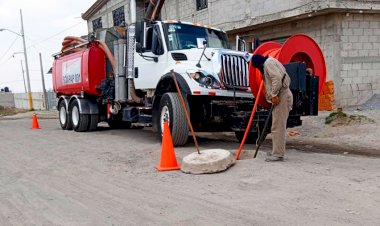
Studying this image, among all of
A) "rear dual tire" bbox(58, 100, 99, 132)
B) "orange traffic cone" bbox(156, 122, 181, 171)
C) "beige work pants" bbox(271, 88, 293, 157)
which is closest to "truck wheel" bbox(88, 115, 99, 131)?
"rear dual tire" bbox(58, 100, 99, 132)

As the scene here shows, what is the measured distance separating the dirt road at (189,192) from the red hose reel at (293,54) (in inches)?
54.6

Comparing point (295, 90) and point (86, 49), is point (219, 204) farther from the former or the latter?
point (86, 49)

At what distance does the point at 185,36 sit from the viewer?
10.1 meters

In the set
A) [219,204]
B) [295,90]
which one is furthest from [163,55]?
[219,204]

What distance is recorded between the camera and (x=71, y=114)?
14.8 metres

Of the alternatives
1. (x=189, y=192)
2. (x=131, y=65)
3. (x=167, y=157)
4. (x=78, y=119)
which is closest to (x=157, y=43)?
(x=131, y=65)

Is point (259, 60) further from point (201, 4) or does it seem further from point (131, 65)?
point (201, 4)

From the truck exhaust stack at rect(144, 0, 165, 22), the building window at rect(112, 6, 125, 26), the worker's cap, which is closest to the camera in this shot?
the worker's cap

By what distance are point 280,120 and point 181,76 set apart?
2.81 m

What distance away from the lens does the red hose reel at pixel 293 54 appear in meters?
7.89

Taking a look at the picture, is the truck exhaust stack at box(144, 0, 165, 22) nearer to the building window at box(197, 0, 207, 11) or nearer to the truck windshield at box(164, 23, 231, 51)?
the truck windshield at box(164, 23, 231, 51)

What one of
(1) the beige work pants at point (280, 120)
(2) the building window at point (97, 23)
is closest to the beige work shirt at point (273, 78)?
(1) the beige work pants at point (280, 120)

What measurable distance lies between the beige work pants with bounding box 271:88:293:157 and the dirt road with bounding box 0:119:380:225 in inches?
11.4

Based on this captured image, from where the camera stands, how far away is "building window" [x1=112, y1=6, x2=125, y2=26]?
98.2 feet
